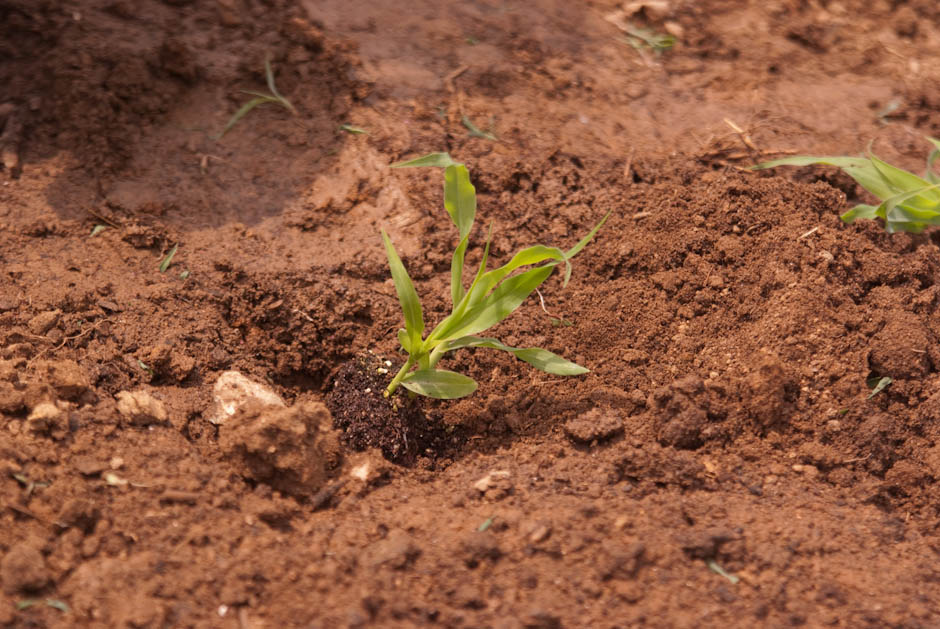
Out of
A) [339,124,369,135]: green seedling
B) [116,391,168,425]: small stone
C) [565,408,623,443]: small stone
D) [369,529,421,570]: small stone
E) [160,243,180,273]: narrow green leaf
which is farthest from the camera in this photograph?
[339,124,369,135]: green seedling

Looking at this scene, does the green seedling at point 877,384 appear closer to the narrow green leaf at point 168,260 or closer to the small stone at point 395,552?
the small stone at point 395,552

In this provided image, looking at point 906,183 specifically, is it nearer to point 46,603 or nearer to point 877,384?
point 877,384

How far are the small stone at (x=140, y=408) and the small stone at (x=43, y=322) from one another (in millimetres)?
337

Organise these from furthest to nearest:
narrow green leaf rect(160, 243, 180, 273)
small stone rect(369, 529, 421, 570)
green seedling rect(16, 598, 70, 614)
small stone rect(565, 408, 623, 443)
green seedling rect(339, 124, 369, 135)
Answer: green seedling rect(339, 124, 369, 135) → narrow green leaf rect(160, 243, 180, 273) → small stone rect(565, 408, 623, 443) → small stone rect(369, 529, 421, 570) → green seedling rect(16, 598, 70, 614)

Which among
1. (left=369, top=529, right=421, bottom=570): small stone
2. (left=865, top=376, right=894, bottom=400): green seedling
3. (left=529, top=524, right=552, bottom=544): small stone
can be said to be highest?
(left=865, top=376, right=894, bottom=400): green seedling

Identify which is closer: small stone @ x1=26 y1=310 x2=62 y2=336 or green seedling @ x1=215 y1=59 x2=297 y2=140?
small stone @ x1=26 y1=310 x2=62 y2=336

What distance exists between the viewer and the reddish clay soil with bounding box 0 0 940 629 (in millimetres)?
1702

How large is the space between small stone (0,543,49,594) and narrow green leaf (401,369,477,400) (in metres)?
0.93

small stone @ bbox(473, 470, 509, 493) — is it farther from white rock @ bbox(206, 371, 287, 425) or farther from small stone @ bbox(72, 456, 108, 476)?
small stone @ bbox(72, 456, 108, 476)

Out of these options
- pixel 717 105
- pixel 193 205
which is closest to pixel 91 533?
pixel 193 205

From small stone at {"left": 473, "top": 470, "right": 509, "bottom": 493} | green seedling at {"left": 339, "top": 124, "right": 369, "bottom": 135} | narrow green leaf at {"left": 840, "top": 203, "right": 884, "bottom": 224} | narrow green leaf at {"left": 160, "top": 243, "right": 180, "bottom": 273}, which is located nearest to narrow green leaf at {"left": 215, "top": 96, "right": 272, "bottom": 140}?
green seedling at {"left": 339, "top": 124, "right": 369, "bottom": 135}

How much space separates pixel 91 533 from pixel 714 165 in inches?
90.7

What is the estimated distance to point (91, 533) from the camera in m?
1.69

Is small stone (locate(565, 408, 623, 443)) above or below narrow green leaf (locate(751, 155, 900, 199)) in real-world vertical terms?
below
